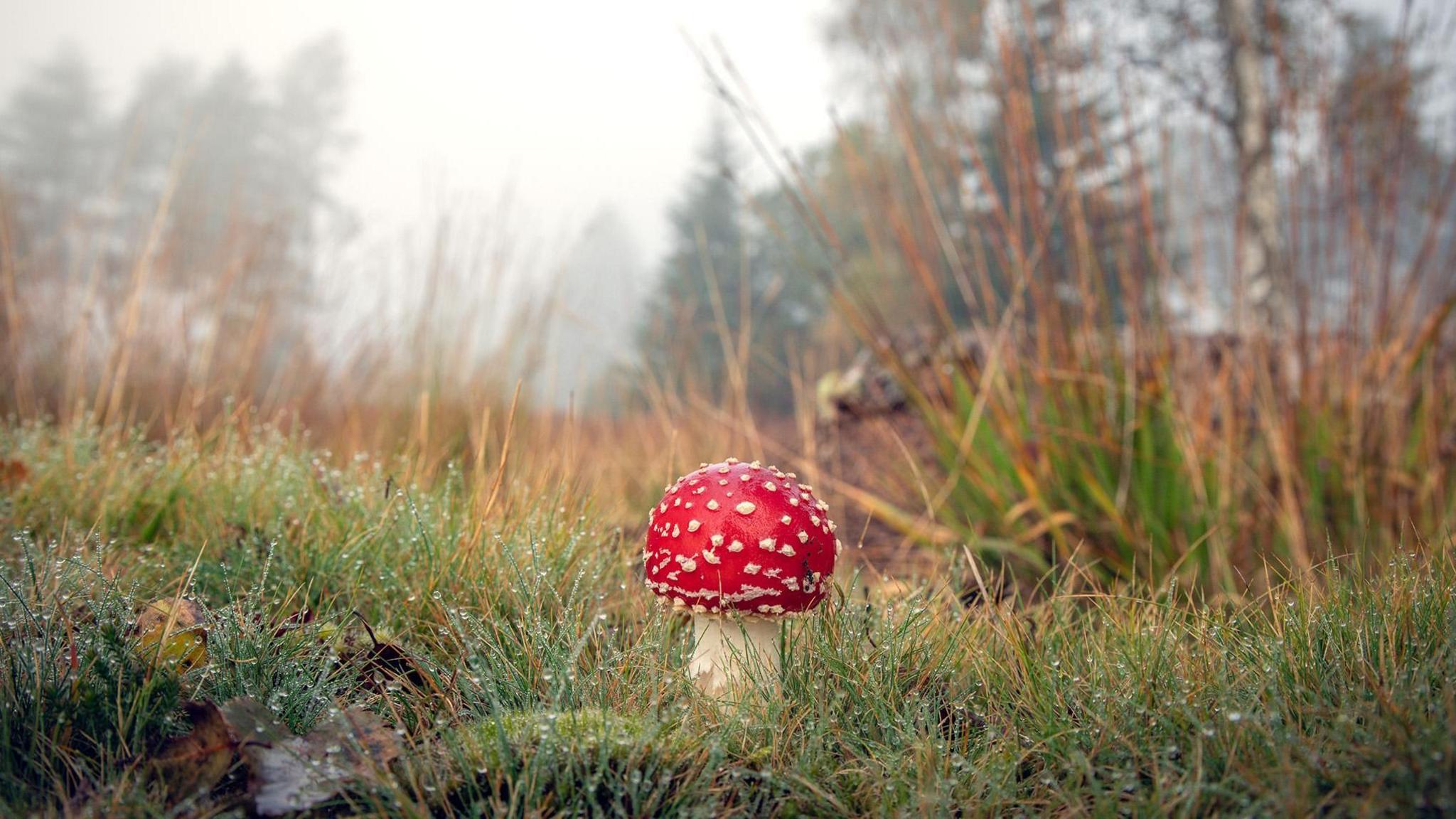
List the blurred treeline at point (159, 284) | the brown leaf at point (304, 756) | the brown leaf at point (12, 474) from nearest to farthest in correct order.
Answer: the brown leaf at point (304, 756)
the brown leaf at point (12, 474)
the blurred treeline at point (159, 284)

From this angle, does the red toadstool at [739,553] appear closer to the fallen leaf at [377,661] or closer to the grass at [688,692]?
the grass at [688,692]

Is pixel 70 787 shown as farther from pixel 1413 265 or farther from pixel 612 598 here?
pixel 1413 265

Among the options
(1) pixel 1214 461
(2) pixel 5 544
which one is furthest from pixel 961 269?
(2) pixel 5 544

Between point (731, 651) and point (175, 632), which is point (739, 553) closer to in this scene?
point (731, 651)

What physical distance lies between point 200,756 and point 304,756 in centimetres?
11

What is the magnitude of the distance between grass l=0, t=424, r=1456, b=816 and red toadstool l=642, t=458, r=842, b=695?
0.21 feet

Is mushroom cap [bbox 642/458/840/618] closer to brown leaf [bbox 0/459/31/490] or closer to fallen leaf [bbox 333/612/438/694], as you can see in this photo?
fallen leaf [bbox 333/612/438/694]

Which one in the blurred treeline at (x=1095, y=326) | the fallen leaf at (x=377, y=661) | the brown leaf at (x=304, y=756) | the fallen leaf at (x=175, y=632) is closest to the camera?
the brown leaf at (x=304, y=756)

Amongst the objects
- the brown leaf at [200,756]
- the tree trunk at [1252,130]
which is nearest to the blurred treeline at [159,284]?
the brown leaf at [200,756]

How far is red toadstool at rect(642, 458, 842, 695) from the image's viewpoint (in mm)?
1234

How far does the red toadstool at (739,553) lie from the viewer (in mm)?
1234

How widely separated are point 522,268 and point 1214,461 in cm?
286

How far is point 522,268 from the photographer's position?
371 cm

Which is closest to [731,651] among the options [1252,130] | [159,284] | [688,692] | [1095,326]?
[688,692]
